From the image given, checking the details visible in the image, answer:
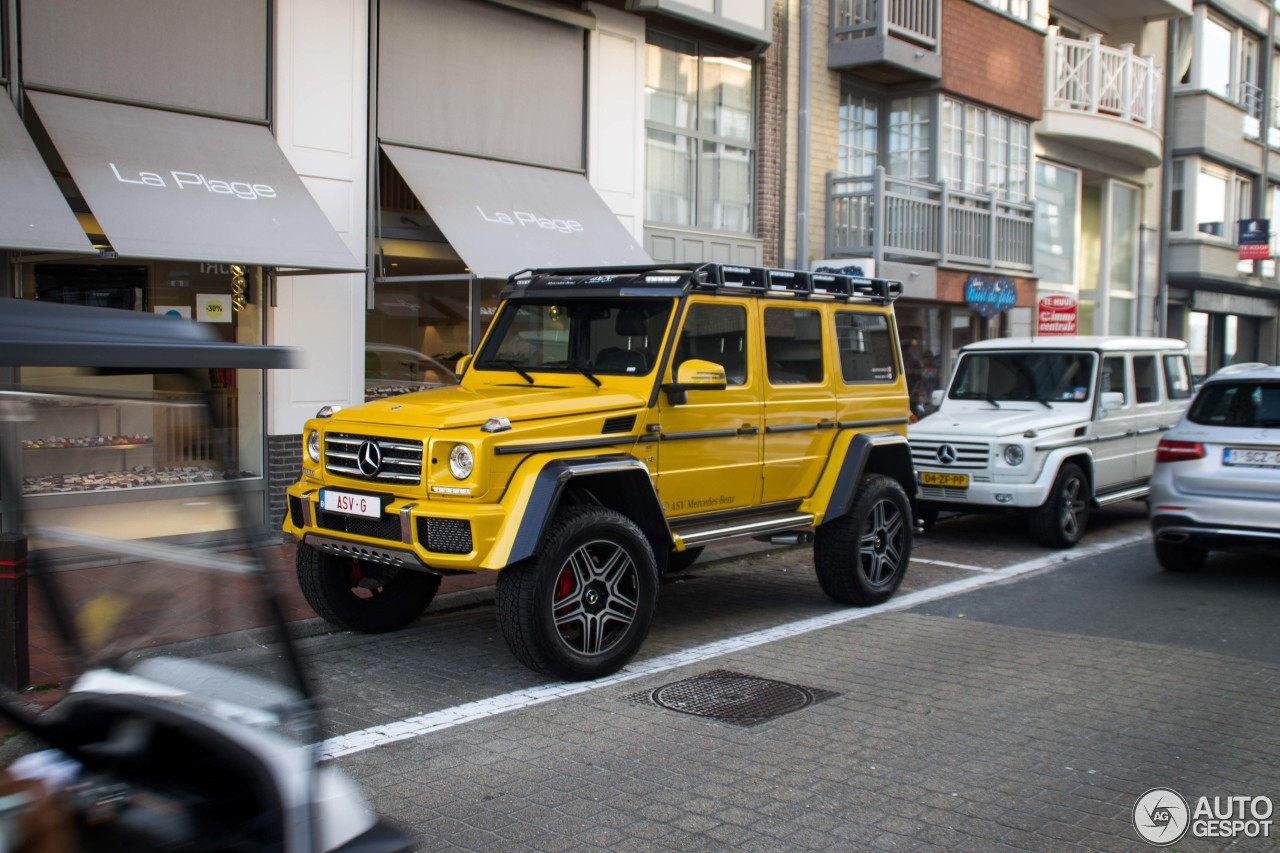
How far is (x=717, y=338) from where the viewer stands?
7426 millimetres

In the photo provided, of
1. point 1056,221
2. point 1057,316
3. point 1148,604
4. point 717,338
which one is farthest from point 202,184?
point 1056,221

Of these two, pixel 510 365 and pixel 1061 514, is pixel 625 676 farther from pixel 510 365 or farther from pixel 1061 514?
pixel 1061 514

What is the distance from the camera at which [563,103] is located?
1312 centimetres

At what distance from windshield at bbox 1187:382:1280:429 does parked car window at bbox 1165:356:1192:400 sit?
12.1 ft

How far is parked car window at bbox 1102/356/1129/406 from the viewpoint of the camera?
38.5ft

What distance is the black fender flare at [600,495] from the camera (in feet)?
19.5

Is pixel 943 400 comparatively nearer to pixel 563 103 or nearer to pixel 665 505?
pixel 563 103

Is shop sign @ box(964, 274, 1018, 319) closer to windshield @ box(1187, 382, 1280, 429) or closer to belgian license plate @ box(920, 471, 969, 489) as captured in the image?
belgian license plate @ box(920, 471, 969, 489)

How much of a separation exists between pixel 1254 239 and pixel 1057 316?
1168cm

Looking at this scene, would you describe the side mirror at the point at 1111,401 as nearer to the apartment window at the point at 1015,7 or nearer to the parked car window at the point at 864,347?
the parked car window at the point at 864,347

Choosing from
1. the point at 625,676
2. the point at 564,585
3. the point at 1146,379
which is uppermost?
the point at 1146,379

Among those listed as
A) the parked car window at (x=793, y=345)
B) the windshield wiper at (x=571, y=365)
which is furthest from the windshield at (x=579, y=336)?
the parked car window at (x=793, y=345)

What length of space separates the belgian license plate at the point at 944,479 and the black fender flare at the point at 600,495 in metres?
4.63

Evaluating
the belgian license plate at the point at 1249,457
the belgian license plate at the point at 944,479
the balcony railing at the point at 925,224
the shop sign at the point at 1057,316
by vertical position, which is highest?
the balcony railing at the point at 925,224
